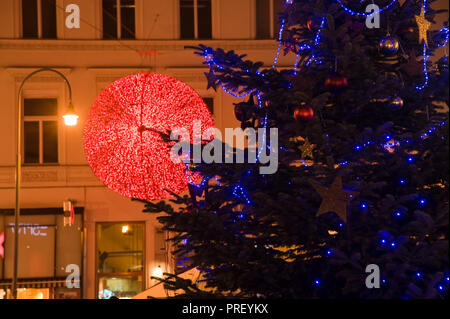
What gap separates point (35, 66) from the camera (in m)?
18.1

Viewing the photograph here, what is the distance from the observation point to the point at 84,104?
18047 millimetres

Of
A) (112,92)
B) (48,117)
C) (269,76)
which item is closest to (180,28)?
(48,117)

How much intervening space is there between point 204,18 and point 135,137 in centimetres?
712

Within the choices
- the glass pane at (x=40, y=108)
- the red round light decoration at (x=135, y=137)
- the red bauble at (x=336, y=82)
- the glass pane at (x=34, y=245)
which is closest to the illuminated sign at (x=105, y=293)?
the glass pane at (x=34, y=245)

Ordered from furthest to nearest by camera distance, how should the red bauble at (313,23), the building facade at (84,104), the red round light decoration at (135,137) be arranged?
1. the building facade at (84,104)
2. the red round light decoration at (135,137)
3. the red bauble at (313,23)

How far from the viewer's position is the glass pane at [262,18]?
739 inches

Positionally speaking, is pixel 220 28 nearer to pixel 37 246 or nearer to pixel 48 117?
pixel 48 117

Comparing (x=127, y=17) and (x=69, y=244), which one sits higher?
(x=127, y=17)

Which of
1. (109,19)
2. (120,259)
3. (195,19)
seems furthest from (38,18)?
(120,259)

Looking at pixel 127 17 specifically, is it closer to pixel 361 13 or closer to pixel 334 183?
pixel 361 13

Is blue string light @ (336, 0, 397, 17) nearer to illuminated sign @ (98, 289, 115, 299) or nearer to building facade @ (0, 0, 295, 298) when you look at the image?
building facade @ (0, 0, 295, 298)

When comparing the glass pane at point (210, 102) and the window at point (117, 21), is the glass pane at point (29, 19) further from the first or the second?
the glass pane at point (210, 102)

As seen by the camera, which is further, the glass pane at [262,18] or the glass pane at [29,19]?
the glass pane at [262,18]

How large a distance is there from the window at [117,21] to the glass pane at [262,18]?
3477mm
